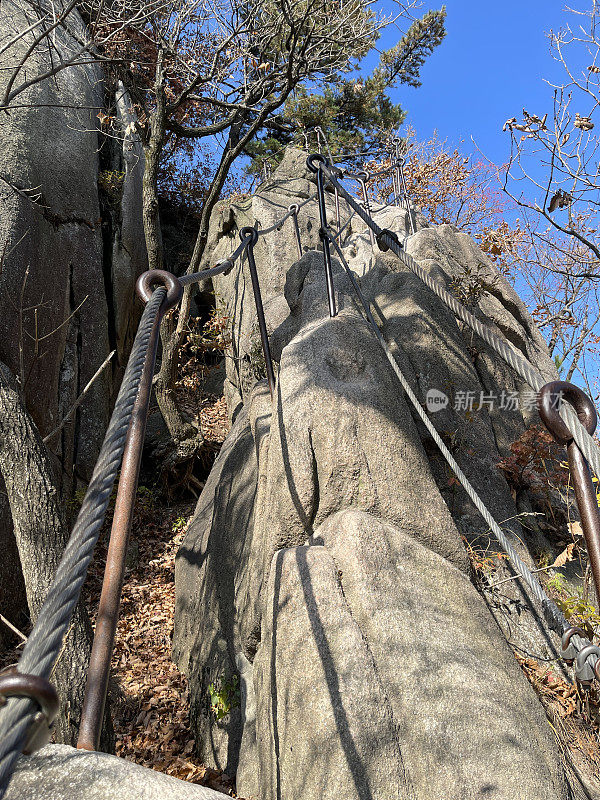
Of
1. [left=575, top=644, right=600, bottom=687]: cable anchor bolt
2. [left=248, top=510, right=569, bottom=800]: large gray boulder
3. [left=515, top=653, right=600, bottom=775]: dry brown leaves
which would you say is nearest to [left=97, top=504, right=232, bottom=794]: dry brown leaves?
[left=248, top=510, right=569, bottom=800]: large gray boulder

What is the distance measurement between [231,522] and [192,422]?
396cm

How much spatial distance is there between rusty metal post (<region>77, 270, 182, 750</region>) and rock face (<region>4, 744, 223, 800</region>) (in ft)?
0.23

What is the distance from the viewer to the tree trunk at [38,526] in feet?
11.5

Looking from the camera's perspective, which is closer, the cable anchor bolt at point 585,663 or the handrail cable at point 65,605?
the handrail cable at point 65,605

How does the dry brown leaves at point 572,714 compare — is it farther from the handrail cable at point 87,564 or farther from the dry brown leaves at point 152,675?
the dry brown leaves at point 152,675

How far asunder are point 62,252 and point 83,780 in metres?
6.84

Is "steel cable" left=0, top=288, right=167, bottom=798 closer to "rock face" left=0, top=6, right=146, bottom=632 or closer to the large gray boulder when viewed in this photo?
the large gray boulder

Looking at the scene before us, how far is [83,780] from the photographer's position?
123 centimetres

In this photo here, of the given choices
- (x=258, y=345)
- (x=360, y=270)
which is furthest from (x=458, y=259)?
(x=258, y=345)

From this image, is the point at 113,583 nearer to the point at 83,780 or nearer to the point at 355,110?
the point at 83,780

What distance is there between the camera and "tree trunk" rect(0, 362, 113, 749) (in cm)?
350
